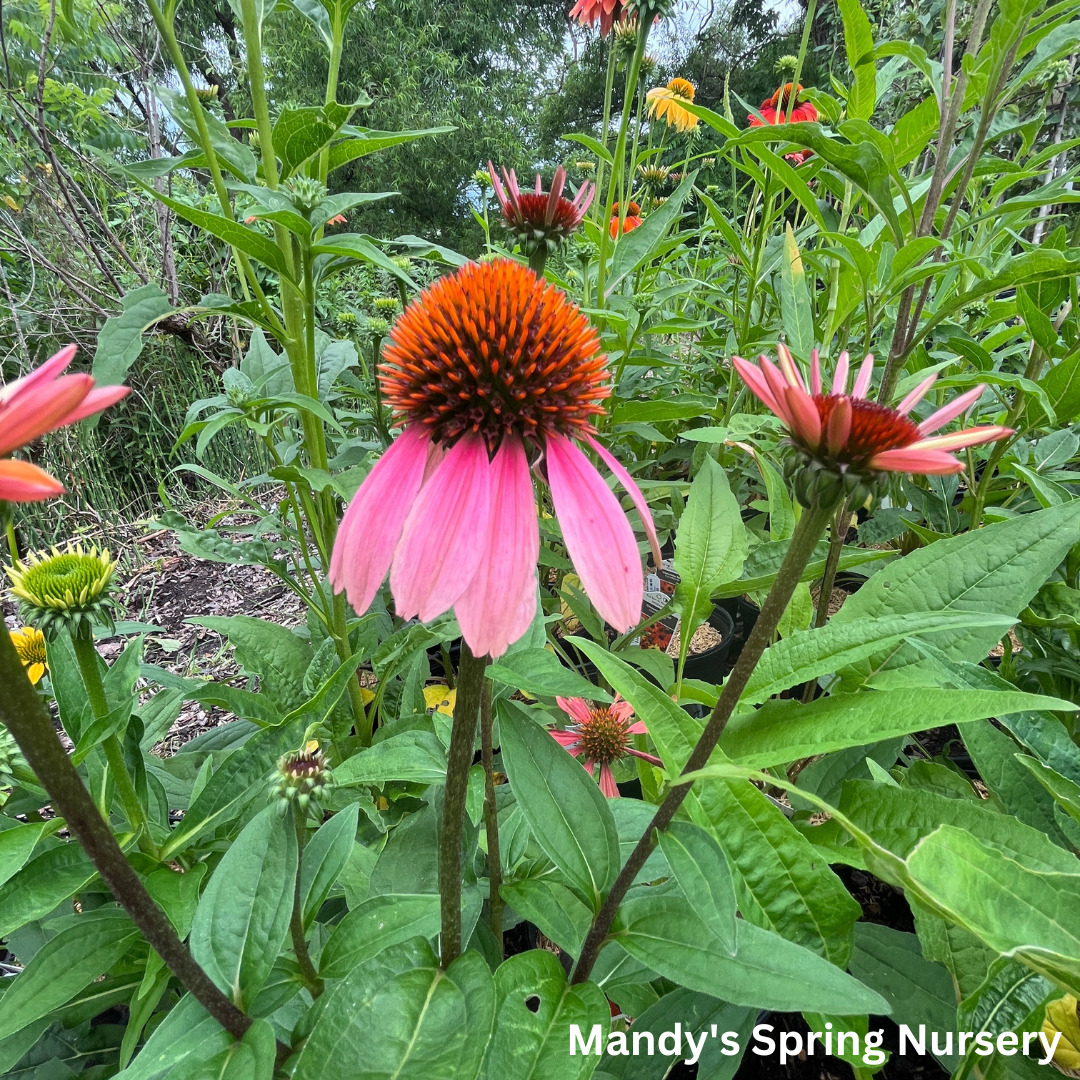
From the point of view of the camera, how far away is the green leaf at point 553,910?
1.67ft

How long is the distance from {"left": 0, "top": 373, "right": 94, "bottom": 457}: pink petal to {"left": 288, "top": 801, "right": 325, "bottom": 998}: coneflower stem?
→ 1.10 ft

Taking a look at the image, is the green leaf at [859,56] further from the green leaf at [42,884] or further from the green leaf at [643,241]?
the green leaf at [42,884]

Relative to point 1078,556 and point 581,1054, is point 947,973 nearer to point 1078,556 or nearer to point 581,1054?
point 581,1054

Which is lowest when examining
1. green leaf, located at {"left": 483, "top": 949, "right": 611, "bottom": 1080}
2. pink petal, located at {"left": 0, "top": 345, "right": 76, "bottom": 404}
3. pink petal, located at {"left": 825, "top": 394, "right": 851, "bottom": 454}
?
green leaf, located at {"left": 483, "top": 949, "right": 611, "bottom": 1080}

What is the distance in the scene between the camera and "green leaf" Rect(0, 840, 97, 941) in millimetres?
522

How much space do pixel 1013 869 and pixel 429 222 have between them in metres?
9.60

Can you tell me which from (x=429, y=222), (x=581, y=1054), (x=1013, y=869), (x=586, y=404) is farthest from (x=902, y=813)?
(x=429, y=222)

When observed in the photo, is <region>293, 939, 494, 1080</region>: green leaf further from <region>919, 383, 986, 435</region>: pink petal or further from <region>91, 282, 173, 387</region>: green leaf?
<region>91, 282, 173, 387</region>: green leaf

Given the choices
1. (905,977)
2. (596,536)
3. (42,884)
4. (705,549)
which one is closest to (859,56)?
(705,549)

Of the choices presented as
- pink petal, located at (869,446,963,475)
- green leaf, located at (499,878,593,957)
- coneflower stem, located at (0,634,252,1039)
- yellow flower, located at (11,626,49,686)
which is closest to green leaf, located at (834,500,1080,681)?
pink petal, located at (869,446,963,475)

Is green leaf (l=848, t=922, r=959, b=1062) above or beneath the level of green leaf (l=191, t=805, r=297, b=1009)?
beneath

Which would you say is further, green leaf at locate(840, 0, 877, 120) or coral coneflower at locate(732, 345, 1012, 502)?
green leaf at locate(840, 0, 877, 120)

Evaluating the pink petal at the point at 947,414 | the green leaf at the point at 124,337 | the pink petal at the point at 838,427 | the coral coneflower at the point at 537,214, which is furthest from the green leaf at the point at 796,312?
the green leaf at the point at 124,337

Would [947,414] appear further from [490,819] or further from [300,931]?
[300,931]
